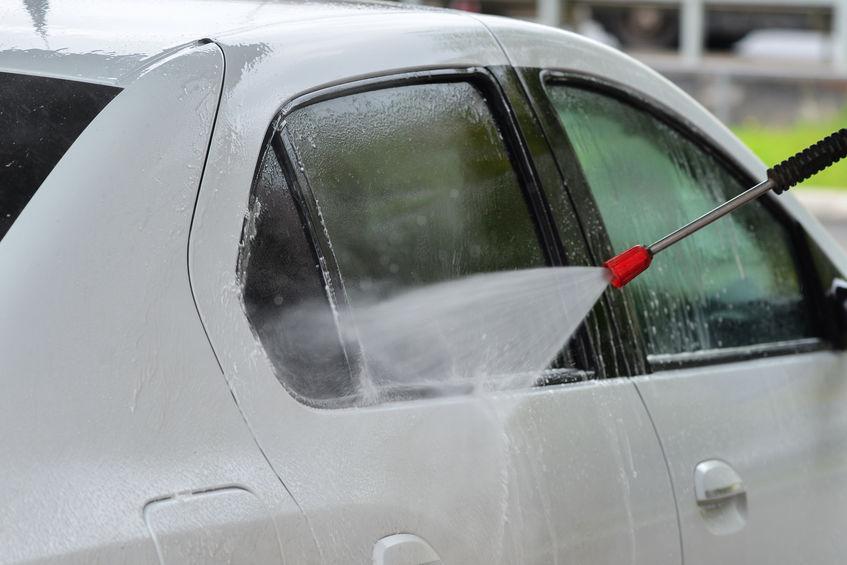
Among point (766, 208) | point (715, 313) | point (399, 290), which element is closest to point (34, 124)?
point (399, 290)

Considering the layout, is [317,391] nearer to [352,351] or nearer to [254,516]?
[352,351]

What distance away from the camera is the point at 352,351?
2.13m

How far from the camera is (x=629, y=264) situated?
256 cm

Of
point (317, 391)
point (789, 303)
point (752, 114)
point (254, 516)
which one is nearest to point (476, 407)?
point (317, 391)

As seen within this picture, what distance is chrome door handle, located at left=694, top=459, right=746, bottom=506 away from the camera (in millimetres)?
2662

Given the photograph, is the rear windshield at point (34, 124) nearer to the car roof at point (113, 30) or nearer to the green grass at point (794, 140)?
the car roof at point (113, 30)

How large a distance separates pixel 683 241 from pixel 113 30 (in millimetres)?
1374

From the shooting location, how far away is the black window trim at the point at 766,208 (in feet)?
9.01

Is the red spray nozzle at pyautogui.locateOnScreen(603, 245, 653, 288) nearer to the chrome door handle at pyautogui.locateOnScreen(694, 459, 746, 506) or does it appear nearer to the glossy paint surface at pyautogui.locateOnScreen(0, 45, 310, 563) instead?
the chrome door handle at pyautogui.locateOnScreen(694, 459, 746, 506)

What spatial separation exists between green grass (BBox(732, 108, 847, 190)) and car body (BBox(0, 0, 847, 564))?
896cm

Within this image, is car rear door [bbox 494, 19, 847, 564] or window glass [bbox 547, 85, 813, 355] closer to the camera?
car rear door [bbox 494, 19, 847, 564]

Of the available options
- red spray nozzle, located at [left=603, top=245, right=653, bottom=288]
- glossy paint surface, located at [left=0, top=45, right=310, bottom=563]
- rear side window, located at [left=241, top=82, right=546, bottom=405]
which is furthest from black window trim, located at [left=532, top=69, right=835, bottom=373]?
glossy paint surface, located at [left=0, top=45, right=310, bottom=563]

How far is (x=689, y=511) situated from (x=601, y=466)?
30cm

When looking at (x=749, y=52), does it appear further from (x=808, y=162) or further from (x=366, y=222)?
(x=366, y=222)
